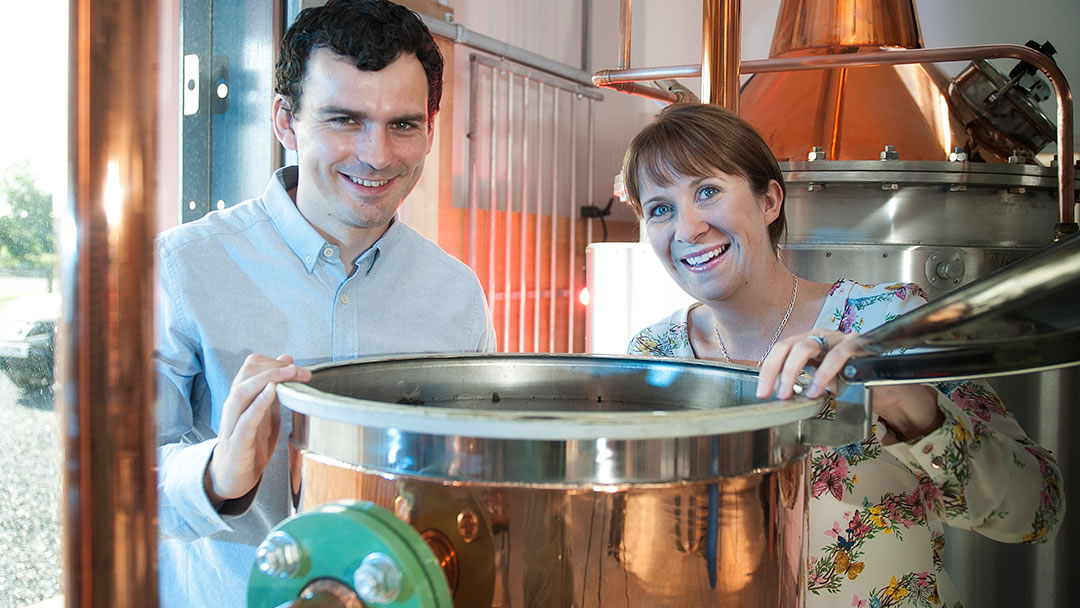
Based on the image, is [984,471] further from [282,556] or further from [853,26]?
[853,26]

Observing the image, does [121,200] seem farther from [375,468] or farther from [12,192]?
[12,192]

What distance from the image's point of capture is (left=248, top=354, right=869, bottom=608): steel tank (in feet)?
1.52

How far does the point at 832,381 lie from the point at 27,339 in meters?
1.41

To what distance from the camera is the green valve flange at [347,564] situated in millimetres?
423

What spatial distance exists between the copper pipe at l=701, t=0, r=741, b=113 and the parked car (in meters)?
1.17

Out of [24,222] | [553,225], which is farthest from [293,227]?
[553,225]

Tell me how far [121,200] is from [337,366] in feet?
1.39

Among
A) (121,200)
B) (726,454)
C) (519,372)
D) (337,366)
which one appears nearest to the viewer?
(121,200)

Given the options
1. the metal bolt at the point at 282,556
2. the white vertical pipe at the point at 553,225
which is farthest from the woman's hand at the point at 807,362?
the white vertical pipe at the point at 553,225

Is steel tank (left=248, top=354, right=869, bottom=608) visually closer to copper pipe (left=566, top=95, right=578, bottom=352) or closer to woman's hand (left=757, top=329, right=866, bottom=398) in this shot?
woman's hand (left=757, top=329, right=866, bottom=398)

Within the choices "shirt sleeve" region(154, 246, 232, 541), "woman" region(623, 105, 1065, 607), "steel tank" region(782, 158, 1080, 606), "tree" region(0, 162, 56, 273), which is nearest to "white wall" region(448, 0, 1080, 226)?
"steel tank" region(782, 158, 1080, 606)

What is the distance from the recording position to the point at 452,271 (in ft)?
4.25

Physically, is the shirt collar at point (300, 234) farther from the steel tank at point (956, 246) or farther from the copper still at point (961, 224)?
the steel tank at point (956, 246)

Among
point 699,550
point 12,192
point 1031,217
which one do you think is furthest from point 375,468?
point 1031,217
